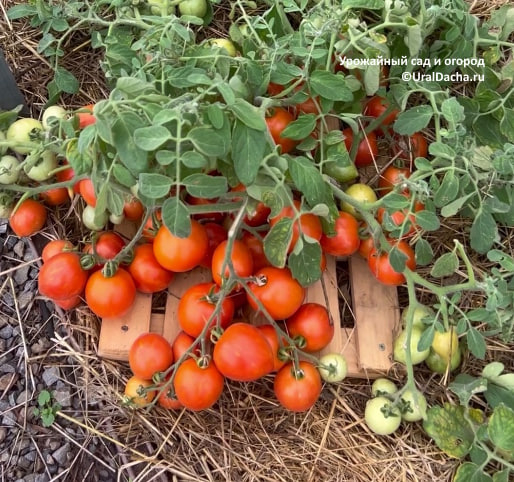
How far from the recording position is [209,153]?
45.3 inches

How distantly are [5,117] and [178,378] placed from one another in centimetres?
83

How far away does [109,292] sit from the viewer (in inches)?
56.1

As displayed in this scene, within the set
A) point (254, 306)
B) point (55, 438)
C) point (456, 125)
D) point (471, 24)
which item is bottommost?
point (55, 438)

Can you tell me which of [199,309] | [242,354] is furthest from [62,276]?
[242,354]

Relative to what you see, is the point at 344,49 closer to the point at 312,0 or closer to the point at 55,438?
the point at 312,0

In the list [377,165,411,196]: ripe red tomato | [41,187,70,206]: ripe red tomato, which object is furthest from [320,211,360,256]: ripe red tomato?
[41,187,70,206]: ripe red tomato

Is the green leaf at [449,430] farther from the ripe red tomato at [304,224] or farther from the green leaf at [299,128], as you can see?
the green leaf at [299,128]

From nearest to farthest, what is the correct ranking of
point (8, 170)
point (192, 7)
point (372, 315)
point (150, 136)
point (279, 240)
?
point (150, 136)
point (279, 240)
point (8, 170)
point (372, 315)
point (192, 7)

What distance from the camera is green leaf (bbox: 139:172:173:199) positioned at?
44.8 inches

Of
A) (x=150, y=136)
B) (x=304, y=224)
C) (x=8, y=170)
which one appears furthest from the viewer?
(x=8, y=170)

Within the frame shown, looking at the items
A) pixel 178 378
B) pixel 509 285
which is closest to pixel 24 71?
pixel 178 378

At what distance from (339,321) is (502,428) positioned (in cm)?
48

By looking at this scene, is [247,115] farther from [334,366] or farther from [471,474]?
[471,474]

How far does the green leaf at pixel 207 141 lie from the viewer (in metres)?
1.14
